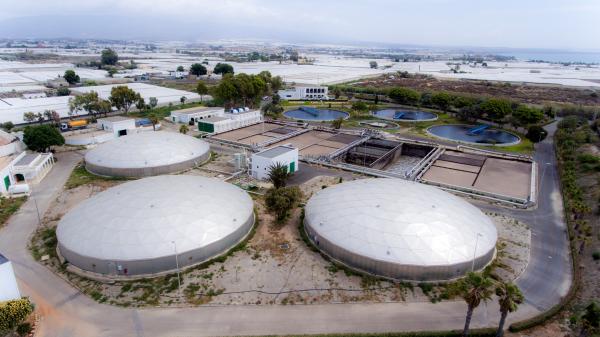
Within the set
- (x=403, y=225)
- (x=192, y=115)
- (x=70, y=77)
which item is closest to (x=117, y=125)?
(x=192, y=115)

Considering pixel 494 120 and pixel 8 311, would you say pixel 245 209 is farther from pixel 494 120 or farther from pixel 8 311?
pixel 494 120

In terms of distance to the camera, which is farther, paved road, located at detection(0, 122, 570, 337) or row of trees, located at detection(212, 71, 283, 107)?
row of trees, located at detection(212, 71, 283, 107)

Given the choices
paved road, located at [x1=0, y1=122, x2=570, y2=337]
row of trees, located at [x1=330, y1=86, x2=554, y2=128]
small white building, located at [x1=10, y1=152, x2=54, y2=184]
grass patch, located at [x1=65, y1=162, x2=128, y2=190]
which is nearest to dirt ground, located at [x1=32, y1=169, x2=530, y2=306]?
paved road, located at [x1=0, y1=122, x2=570, y2=337]

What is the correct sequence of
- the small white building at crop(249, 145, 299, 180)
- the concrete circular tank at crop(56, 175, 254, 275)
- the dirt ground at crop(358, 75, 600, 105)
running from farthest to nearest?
the dirt ground at crop(358, 75, 600, 105) < the small white building at crop(249, 145, 299, 180) < the concrete circular tank at crop(56, 175, 254, 275)

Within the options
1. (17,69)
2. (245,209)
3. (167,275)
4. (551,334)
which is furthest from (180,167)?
(17,69)

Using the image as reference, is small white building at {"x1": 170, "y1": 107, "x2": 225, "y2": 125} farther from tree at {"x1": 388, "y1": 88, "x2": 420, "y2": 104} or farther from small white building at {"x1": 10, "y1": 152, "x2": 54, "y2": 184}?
tree at {"x1": 388, "y1": 88, "x2": 420, "y2": 104}

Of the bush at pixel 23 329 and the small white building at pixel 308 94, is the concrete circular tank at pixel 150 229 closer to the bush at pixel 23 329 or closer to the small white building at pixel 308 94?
the bush at pixel 23 329
